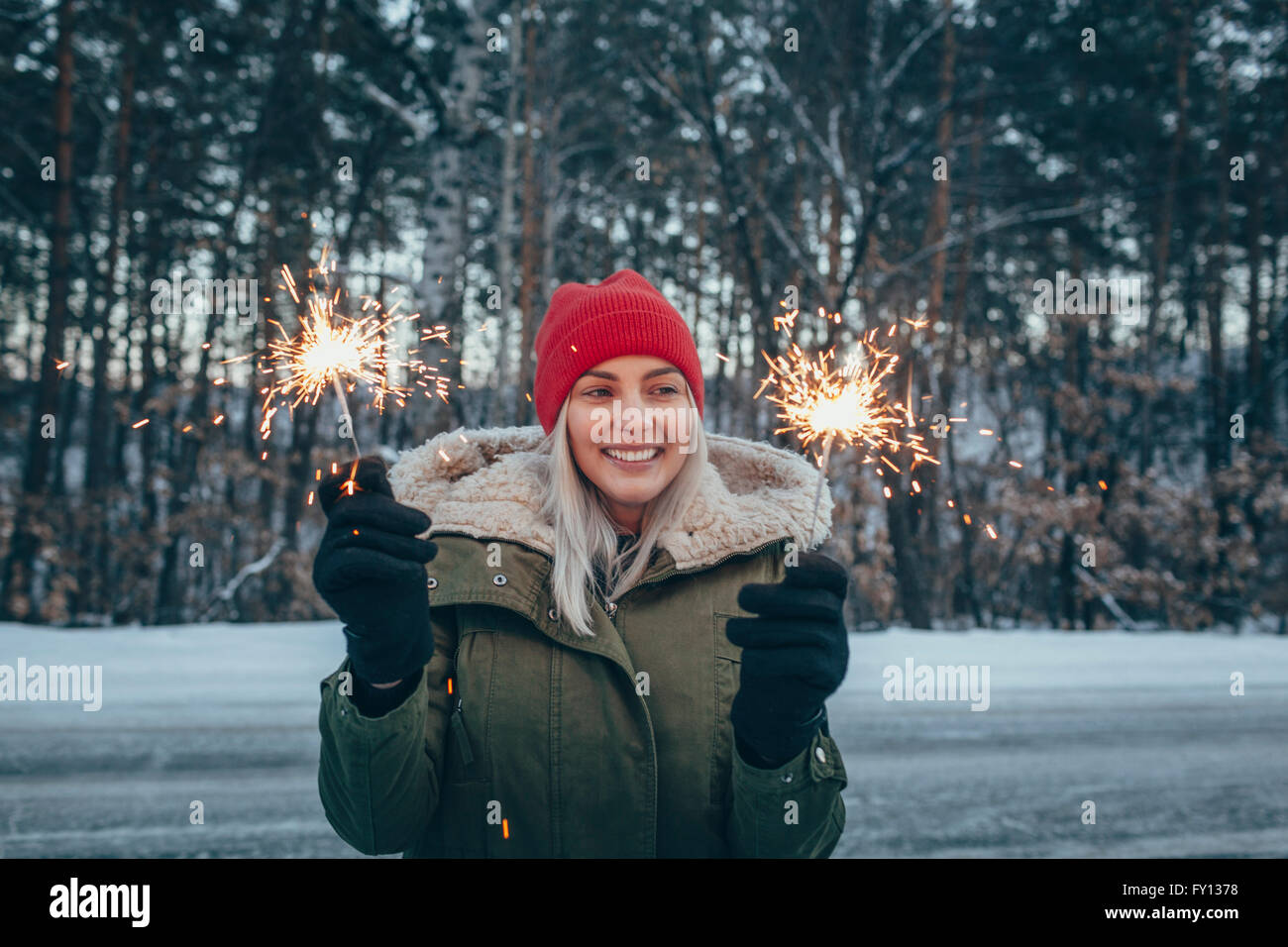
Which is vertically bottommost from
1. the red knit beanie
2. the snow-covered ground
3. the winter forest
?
the snow-covered ground

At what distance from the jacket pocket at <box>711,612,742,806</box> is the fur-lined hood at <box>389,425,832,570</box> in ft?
0.71

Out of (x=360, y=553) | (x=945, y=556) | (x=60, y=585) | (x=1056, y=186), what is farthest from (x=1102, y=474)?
(x=60, y=585)

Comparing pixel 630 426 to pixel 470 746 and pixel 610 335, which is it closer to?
pixel 610 335

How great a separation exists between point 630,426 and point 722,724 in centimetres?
68

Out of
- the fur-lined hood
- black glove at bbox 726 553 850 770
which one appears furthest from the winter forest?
black glove at bbox 726 553 850 770

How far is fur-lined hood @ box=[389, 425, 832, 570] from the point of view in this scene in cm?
170

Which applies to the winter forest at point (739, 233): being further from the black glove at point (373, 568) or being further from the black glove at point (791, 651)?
the black glove at point (373, 568)

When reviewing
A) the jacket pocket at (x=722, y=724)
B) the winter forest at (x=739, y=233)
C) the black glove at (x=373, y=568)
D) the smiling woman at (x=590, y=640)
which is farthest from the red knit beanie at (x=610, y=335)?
the winter forest at (x=739, y=233)

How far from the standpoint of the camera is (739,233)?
832 cm

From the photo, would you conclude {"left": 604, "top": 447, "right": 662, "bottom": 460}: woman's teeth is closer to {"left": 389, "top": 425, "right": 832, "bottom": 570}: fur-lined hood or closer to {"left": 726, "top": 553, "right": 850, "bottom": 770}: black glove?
{"left": 389, "top": 425, "right": 832, "bottom": 570}: fur-lined hood

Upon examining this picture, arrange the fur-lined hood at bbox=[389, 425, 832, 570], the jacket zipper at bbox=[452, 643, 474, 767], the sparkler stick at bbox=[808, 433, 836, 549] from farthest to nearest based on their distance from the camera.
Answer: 1. the fur-lined hood at bbox=[389, 425, 832, 570]
2. the jacket zipper at bbox=[452, 643, 474, 767]
3. the sparkler stick at bbox=[808, 433, 836, 549]

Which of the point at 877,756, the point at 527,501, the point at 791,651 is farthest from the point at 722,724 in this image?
the point at 877,756

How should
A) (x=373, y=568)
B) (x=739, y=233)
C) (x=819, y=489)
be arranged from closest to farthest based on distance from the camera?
(x=373, y=568), (x=819, y=489), (x=739, y=233)

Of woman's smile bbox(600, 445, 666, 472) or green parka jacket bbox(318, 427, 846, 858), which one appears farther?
woman's smile bbox(600, 445, 666, 472)
